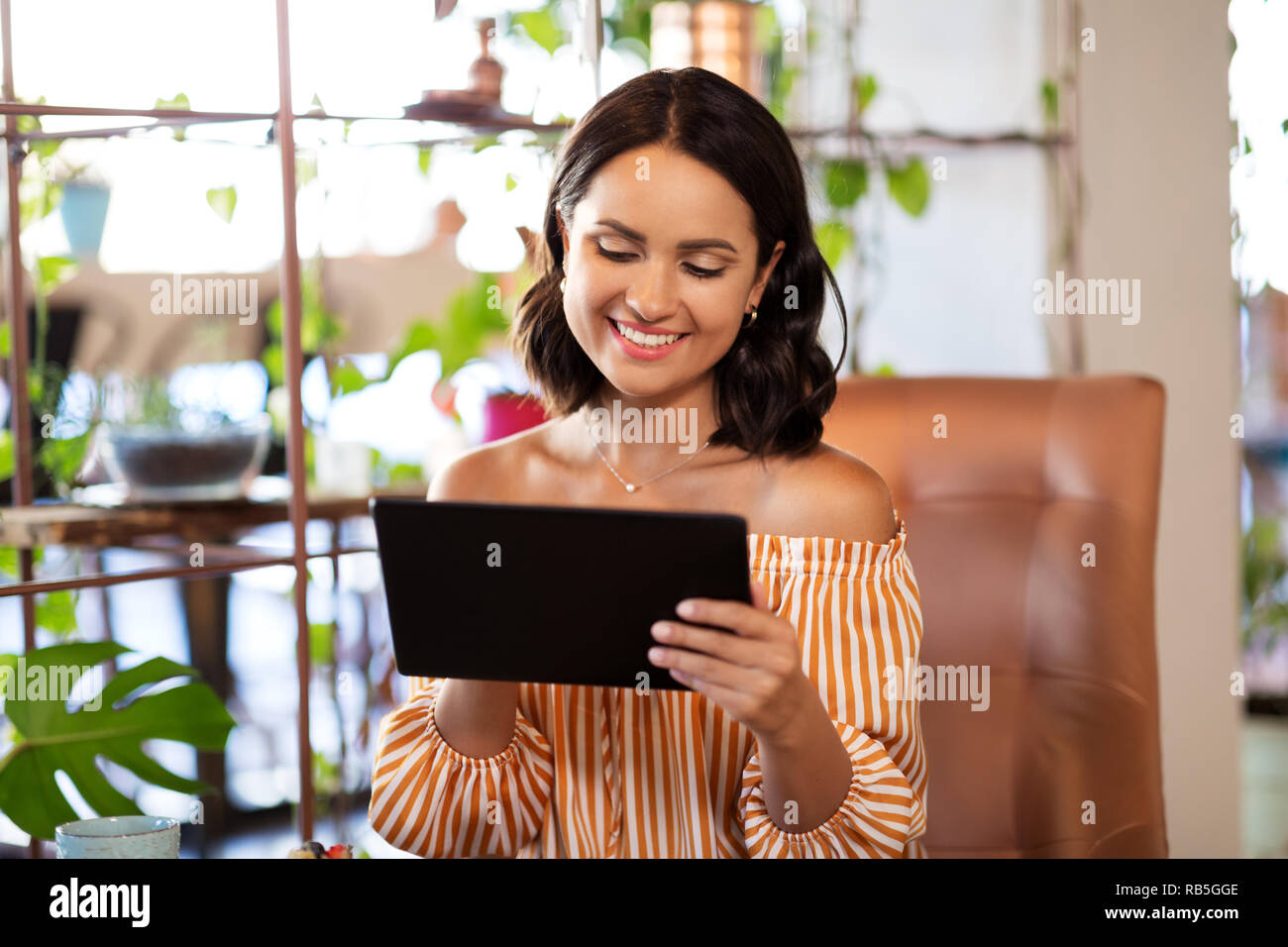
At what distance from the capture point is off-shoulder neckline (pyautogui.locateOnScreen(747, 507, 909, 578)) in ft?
4.20

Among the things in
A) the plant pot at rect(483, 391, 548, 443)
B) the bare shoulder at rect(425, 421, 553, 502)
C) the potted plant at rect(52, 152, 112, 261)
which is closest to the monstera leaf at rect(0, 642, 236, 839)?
the bare shoulder at rect(425, 421, 553, 502)

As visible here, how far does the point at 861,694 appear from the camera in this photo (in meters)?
1.23

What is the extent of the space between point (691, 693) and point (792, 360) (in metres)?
0.35

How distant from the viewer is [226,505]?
1.70 m

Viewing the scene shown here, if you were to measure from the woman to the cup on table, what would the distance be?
203 millimetres

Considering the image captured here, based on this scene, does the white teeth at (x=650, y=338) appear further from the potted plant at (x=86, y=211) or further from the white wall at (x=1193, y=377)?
the potted plant at (x=86, y=211)

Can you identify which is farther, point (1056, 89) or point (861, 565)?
point (1056, 89)

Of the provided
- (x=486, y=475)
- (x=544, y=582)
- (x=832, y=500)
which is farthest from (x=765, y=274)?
(x=544, y=582)

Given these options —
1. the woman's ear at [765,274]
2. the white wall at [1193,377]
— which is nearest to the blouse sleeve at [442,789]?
the woman's ear at [765,274]

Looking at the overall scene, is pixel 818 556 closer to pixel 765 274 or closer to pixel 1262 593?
pixel 765 274

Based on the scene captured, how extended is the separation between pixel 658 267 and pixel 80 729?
0.69m

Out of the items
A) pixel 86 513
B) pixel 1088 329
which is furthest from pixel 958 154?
pixel 86 513

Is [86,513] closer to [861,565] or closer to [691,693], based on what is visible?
[691,693]

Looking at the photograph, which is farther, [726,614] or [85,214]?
[85,214]
